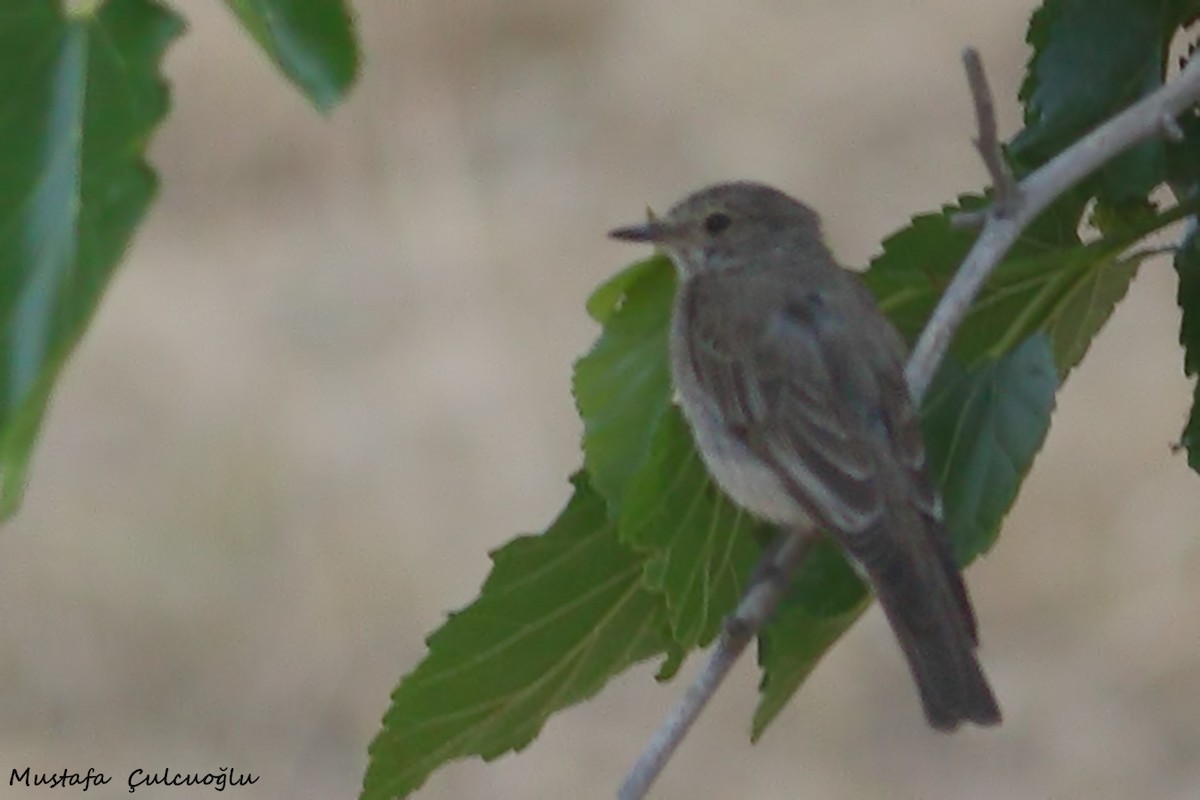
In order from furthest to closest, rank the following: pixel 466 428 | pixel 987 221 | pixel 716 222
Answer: pixel 466 428
pixel 716 222
pixel 987 221

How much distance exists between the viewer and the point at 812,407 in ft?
11.2

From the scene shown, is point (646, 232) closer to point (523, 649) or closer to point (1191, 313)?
point (1191, 313)

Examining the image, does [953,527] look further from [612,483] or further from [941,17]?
[941,17]

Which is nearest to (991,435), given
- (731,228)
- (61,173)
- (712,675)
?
(712,675)

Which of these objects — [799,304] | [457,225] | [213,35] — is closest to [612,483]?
[799,304]

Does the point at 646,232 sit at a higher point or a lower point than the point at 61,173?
lower

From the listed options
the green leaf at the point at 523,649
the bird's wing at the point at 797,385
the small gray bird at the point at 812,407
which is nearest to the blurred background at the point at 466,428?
the small gray bird at the point at 812,407

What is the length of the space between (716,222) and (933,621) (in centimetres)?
127

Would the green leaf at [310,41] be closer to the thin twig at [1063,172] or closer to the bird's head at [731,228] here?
the thin twig at [1063,172]

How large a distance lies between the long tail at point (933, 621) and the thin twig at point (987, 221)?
0.51 m

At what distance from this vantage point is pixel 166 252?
1012 cm

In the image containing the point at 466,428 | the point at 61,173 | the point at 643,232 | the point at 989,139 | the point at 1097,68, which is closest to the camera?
the point at 61,173

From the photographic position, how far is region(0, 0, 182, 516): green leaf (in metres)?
0.97

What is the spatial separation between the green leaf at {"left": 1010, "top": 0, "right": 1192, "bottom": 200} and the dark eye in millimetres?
1448
